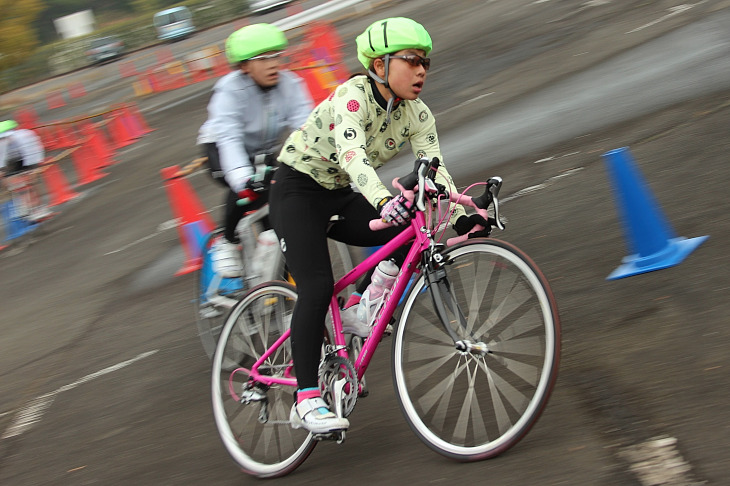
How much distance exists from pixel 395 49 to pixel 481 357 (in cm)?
151

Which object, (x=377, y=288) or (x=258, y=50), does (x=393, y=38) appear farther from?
(x=258, y=50)

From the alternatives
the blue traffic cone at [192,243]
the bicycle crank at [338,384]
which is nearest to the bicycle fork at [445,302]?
the bicycle crank at [338,384]

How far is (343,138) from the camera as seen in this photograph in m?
4.31

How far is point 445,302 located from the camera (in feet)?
13.4

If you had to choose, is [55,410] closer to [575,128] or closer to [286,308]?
[286,308]

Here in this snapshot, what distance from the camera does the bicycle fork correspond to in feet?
13.2

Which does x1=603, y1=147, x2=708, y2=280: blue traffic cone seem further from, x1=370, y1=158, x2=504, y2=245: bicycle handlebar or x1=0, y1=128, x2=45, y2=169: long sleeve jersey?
x1=0, y1=128, x2=45, y2=169: long sleeve jersey

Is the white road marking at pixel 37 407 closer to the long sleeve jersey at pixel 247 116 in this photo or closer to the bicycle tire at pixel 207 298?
the bicycle tire at pixel 207 298

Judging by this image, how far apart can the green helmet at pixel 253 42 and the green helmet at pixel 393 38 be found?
1.81m

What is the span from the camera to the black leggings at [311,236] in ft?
14.7

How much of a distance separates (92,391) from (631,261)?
14.0ft

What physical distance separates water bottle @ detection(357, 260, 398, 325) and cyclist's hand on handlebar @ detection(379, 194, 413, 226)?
0.63 metres

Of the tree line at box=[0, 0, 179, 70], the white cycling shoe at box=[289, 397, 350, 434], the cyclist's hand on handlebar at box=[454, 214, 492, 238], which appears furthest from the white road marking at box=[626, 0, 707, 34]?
the tree line at box=[0, 0, 179, 70]

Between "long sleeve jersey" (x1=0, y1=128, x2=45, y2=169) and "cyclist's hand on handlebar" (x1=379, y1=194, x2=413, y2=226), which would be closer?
"cyclist's hand on handlebar" (x1=379, y1=194, x2=413, y2=226)
